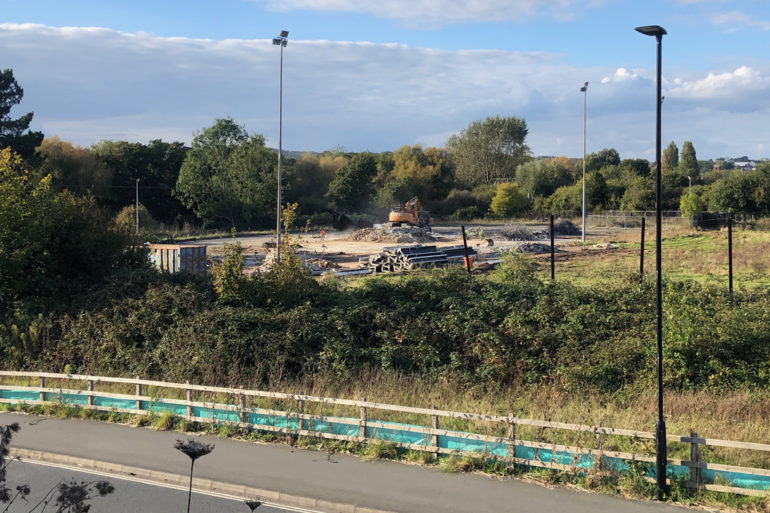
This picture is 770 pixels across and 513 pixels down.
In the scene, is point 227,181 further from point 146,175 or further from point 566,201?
point 566,201

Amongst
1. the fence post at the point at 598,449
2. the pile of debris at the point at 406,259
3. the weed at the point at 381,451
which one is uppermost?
the pile of debris at the point at 406,259

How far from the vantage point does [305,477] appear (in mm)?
10273

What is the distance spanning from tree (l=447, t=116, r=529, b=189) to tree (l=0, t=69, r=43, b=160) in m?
73.7

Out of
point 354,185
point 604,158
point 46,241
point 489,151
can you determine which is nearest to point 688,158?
point 604,158

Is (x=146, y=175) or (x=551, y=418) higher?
(x=146, y=175)

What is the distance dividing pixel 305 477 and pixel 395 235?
52.0 meters

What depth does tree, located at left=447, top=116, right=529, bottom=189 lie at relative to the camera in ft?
405

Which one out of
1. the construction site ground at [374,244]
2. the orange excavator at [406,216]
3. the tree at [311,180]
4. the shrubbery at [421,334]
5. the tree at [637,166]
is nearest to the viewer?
the shrubbery at [421,334]

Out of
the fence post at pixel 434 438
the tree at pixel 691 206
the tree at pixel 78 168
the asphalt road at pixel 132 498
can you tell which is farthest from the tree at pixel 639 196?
the asphalt road at pixel 132 498

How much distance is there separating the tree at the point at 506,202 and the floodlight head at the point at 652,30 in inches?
3208

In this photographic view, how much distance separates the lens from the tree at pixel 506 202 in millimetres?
89938

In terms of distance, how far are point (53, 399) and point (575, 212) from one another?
7705 cm

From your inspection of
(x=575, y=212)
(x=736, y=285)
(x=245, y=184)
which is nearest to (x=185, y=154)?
(x=245, y=184)

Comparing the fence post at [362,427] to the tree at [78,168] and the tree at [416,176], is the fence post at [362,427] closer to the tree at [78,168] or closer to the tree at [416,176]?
the tree at [78,168]
